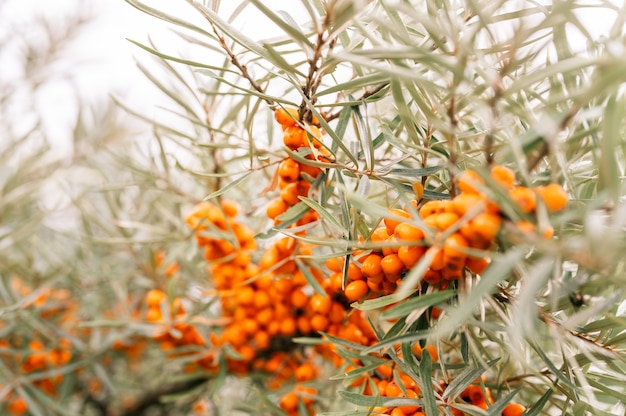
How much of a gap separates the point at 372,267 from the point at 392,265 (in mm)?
32

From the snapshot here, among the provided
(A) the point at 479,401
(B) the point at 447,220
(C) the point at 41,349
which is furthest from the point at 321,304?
(C) the point at 41,349

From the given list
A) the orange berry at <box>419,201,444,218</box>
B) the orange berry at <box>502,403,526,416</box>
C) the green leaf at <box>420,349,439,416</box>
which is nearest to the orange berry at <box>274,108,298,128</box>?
the orange berry at <box>419,201,444,218</box>

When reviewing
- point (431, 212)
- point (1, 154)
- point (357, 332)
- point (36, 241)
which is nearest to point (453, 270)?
point (431, 212)

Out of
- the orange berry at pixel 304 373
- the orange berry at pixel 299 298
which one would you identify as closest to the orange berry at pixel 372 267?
the orange berry at pixel 299 298

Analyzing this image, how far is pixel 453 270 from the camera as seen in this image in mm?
408

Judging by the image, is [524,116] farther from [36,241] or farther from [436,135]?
[36,241]

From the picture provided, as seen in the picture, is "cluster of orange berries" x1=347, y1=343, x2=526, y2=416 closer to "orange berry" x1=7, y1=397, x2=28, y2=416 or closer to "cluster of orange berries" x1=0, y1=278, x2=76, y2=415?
"cluster of orange berries" x1=0, y1=278, x2=76, y2=415

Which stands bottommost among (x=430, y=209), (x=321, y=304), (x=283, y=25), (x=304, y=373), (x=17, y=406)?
(x=17, y=406)

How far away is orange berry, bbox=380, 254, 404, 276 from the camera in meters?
0.46

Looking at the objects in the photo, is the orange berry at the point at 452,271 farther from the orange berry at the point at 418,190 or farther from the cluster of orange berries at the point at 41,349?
the cluster of orange berries at the point at 41,349

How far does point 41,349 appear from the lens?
45.4 inches

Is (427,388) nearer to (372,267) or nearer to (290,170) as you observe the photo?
(372,267)

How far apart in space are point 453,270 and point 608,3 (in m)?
0.29

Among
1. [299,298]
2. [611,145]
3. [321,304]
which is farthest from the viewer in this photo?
[299,298]
